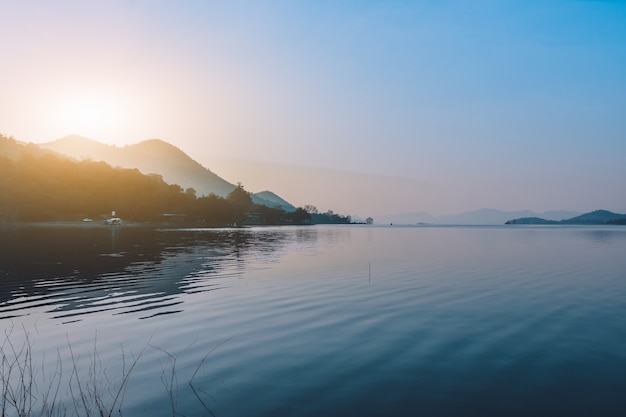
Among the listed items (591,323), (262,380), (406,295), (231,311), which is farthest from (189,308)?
(591,323)

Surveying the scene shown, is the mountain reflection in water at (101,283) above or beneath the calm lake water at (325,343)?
above

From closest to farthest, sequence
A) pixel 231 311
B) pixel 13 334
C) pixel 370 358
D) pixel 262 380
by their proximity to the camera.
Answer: pixel 262 380, pixel 370 358, pixel 13 334, pixel 231 311

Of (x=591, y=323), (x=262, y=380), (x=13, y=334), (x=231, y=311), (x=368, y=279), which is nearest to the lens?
(x=262, y=380)

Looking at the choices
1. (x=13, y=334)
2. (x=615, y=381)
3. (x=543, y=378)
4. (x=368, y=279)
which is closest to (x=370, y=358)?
(x=543, y=378)

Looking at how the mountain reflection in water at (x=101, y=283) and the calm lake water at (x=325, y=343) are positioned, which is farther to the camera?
the mountain reflection in water at (x=101, y=283)

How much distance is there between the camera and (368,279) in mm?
36812

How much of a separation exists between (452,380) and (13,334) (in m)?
19.6

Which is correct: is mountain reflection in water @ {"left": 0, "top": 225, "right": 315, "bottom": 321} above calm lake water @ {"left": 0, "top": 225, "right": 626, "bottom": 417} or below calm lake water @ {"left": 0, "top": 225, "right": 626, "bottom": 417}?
above

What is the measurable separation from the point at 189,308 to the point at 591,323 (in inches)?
914

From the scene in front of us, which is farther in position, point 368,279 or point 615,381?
point 368,279

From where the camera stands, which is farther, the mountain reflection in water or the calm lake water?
the mountain reflection in water

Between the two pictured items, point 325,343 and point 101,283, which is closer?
point 325,343

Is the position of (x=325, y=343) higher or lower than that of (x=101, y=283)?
lower

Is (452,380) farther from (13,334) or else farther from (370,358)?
(13,334)
